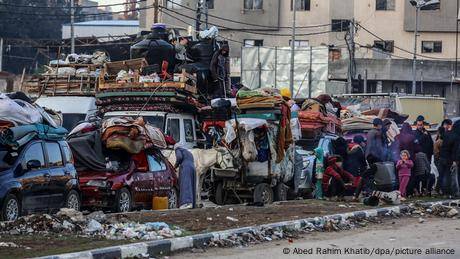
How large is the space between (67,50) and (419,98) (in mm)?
29198

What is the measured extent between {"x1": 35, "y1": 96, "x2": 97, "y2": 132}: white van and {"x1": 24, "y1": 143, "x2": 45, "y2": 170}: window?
10566 mm

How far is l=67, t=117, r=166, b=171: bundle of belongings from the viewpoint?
1802cm

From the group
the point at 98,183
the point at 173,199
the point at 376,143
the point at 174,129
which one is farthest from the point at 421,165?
the point at 98,183

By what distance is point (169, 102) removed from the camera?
21797mm

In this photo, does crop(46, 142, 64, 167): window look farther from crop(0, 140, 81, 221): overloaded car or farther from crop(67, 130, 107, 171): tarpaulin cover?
crop(67, 130, 107, 171): tarpaulin cover

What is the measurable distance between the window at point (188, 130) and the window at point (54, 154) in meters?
6.25

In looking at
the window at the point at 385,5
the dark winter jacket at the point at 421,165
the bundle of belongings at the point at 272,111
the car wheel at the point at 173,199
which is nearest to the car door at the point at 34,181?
the car wheel at the point at 173,199

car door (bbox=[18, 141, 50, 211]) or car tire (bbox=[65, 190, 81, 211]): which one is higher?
car door (bbox=[18, 141, 50, 211])

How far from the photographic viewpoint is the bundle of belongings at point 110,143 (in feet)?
59.1

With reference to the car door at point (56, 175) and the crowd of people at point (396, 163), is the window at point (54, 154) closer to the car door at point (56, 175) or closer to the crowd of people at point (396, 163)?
the car door at point (56, 175)

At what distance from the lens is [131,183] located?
18203mm

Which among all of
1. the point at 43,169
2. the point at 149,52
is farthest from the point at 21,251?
the point at 149,52

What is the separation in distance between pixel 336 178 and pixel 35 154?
838cm

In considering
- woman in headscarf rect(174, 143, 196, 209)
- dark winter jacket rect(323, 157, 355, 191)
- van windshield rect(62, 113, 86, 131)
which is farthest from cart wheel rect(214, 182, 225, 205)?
van windshield rect(62, 113, 86, 131)
